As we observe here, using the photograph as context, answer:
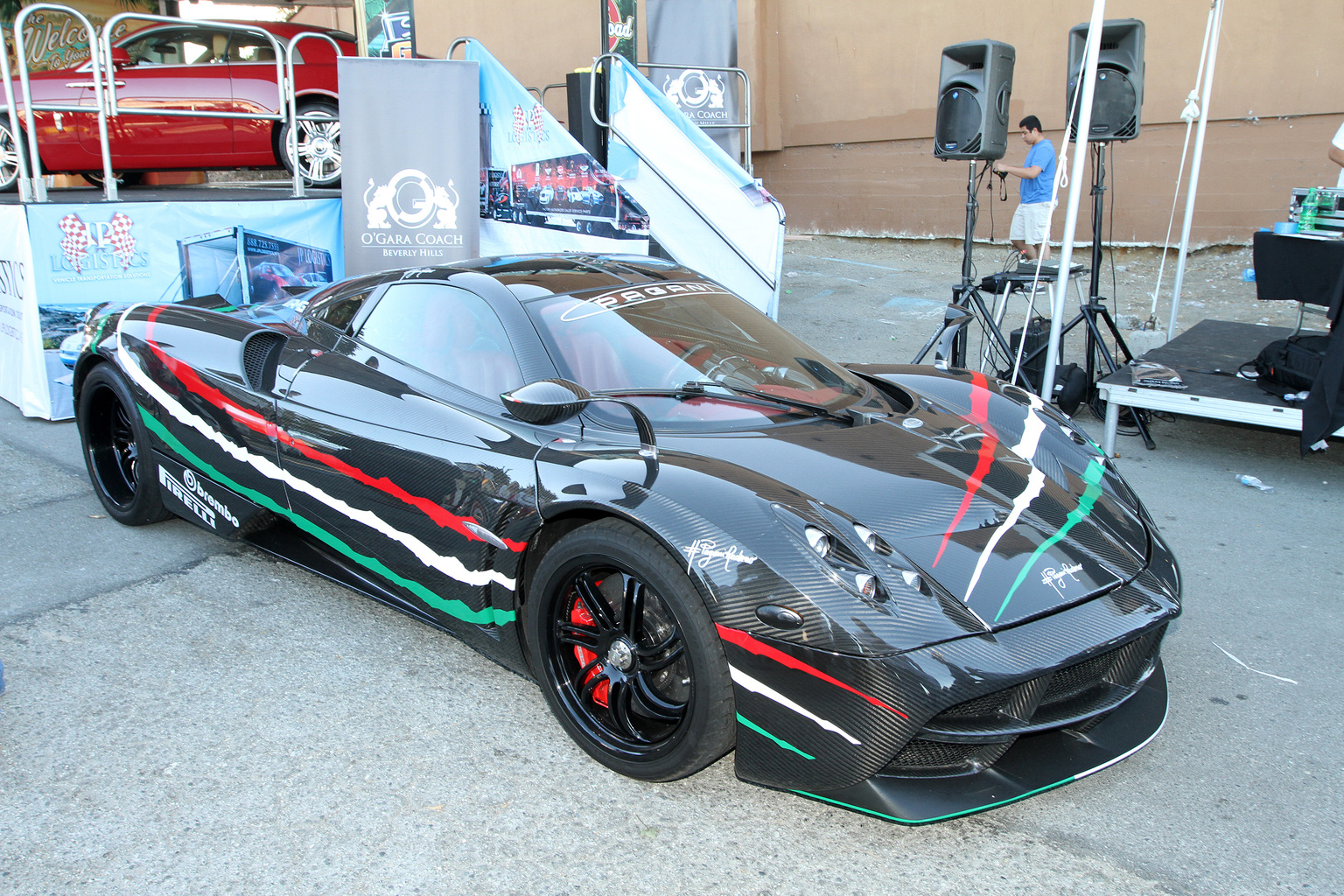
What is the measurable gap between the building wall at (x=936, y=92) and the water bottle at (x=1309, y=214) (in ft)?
12.1

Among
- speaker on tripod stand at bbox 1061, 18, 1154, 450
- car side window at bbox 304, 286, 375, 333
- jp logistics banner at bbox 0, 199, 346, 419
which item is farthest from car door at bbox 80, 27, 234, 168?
speaker on tripod stand at bbox 1061, 18, 1154, 450

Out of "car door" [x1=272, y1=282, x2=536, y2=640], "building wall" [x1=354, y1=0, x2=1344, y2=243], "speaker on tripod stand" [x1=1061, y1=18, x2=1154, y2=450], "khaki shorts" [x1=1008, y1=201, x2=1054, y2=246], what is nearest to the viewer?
"car door" [x1=272, y1=282, x2=536, y2=640]

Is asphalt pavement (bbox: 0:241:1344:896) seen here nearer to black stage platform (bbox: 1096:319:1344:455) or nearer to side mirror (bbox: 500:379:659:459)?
side mirror (bbox: 500:379:659:459)

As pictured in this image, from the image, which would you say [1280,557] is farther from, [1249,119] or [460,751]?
[1249,119]

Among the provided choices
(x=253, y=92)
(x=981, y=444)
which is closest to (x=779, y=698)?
(x=981, y=444)

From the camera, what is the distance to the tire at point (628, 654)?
7.45ft

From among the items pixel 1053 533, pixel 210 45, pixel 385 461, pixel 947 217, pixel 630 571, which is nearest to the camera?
pixel 630 571

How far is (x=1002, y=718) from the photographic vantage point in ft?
7.19

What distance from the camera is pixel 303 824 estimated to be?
2381mm

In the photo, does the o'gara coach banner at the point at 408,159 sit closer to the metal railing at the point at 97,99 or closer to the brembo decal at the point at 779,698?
the metal railing at the point at 97,99

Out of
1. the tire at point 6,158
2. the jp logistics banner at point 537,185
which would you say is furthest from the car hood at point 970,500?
the tire at point 6,158

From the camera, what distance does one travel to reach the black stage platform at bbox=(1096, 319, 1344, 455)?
499cm

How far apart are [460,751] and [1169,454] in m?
4.51

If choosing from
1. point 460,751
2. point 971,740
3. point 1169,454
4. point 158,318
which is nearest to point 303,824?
point 460,751
